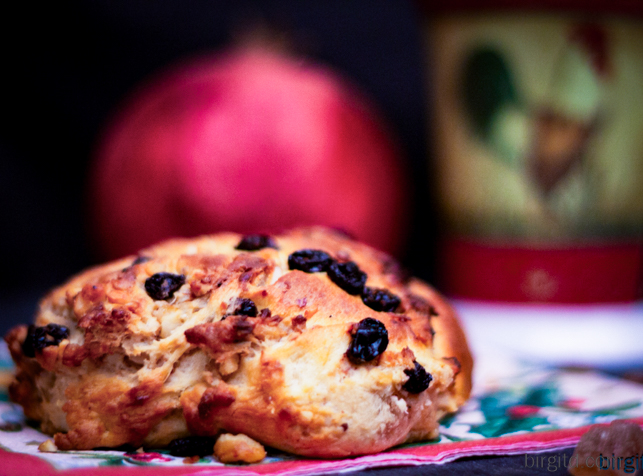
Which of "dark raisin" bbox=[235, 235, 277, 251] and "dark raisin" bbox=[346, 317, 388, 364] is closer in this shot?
"dark raisin" bbox=[346, 317, 388, 364]

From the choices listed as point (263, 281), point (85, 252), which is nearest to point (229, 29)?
point (85, 252)

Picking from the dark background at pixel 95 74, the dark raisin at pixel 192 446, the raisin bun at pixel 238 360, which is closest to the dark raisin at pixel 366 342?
the raisin bun at pixel 238 360

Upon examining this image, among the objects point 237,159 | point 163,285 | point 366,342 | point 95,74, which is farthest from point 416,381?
point 95,74

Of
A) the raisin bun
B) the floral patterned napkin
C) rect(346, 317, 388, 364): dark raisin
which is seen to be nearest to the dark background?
the floral patterned napkin

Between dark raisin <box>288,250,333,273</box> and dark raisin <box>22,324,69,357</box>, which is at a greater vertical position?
dark raisin <box>288,250,333,273</box>

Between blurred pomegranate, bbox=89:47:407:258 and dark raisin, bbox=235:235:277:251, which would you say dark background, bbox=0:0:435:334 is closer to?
blurred pomegranate, bbox=89:47:407:258

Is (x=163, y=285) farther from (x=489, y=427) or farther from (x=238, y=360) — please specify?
(x=489, y=427)

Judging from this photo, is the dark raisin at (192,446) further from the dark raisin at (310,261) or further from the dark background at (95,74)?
the dark background at (95,74)

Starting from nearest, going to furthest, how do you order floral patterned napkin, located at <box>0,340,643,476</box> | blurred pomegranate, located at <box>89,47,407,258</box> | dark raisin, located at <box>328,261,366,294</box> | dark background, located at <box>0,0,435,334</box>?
floral patterned napkin, located at <box>0,340,643,476</box> < dark raisin, located at <box>328,261,366,294</box> < blurred pomegranate, located at <box>89,47,407,258</box> < dark background, located at <box>0,0,435,334</box>
